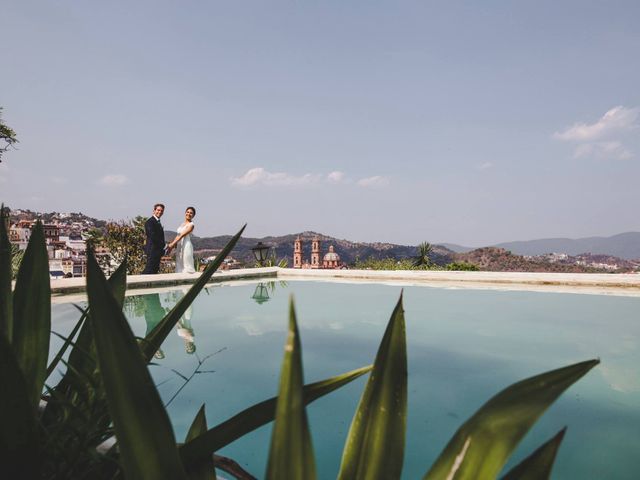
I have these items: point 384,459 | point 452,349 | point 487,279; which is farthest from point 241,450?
point 487,279

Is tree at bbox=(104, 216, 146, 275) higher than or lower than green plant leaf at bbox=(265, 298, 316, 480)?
higher

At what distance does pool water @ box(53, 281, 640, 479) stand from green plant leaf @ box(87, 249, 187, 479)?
11 centimetres

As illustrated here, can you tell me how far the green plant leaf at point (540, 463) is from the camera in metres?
0.46

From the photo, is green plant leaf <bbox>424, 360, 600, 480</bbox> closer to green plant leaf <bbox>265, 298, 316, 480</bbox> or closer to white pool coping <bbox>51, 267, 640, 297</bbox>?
green plant leaf <bbox>265, 298, 316, 480</bbox>

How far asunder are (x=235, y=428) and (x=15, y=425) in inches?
10.8

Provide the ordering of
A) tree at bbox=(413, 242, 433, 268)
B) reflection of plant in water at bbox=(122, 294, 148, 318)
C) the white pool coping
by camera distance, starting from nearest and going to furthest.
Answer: reflection of plant in water at bbox=(122, 294, 148, 318), the white pool coping, tree at bbox=(413, 242, 433, 268)

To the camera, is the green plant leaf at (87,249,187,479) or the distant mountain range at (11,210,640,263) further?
the distant mountain range at (11,210,640,263)

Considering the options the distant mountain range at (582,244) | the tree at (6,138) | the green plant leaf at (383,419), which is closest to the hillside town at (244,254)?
the green plant leaf at (383,419)

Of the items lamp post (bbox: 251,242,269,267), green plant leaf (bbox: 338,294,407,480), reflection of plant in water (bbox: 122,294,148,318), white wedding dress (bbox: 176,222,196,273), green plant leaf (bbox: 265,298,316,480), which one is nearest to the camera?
green plant leaf (bbox: 265,298,316,480)

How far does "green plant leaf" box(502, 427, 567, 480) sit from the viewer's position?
0.46 metres

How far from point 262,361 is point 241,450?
160 cm

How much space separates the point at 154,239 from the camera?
27.9 ft

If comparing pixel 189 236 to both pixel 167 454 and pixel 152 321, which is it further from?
pixel 167 454

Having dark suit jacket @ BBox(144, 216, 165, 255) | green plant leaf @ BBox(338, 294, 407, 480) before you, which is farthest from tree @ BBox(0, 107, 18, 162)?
green plant leaf @ BBox(338, 294, 407, 480)
